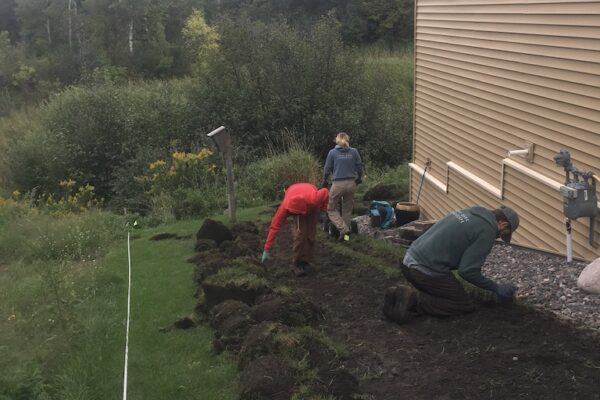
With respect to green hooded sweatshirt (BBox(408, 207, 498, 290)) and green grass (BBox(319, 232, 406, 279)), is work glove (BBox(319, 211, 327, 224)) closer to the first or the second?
green grass (BBox(319, 232, 406, 279))

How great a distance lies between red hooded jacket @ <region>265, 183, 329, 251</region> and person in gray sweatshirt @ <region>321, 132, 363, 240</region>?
2.12 m

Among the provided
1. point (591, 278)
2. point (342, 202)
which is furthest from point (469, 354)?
point (342, 202)

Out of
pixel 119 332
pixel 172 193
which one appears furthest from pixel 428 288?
pixel 172 193

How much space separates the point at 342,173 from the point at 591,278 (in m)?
5.09

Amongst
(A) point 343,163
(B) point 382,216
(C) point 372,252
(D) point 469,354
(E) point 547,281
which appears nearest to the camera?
(D) point 469,354

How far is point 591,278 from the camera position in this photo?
18.8 feet

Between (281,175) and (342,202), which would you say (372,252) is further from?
(281,175)

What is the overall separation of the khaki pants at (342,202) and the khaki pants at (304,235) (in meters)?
1.70

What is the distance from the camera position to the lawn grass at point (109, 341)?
5.67 m

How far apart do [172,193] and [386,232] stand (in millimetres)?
6841

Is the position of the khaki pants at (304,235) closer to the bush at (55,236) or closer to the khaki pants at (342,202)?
the khaki pants at (342,202)

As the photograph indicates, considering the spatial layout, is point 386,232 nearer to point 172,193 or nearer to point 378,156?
point 172,193

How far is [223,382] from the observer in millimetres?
5535

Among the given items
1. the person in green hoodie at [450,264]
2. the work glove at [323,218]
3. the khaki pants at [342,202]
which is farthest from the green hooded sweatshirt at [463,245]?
the work glove at [323,218]
